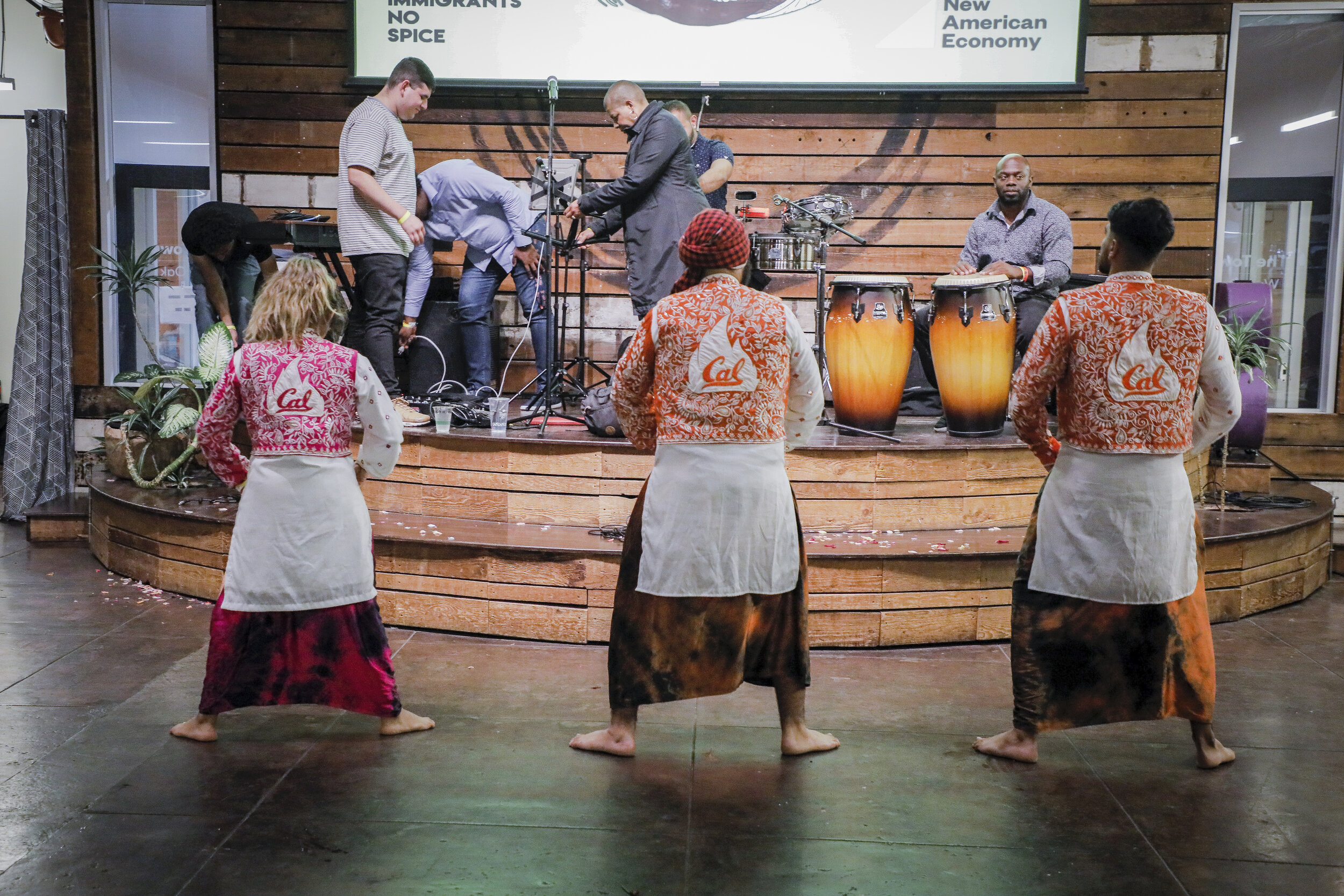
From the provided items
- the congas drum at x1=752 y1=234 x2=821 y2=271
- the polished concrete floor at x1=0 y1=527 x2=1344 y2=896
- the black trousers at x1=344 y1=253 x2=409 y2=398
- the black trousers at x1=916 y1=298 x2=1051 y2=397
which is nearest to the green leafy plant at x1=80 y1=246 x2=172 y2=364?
the black trousers at x1=344 y1=253 x2=409 y2=398

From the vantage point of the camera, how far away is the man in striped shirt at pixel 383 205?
5023 millimetres

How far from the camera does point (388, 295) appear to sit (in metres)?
5.23

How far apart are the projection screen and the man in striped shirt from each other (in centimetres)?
143

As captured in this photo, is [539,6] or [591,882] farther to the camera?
[539,6]

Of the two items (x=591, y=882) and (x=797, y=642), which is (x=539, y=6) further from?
(x=591, y=882)

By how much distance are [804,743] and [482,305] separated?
3596 millimetres

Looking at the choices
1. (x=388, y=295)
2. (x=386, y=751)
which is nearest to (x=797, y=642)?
(x=386, y=751)

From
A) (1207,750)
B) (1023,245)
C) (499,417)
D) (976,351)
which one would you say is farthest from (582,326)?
(1207,750)

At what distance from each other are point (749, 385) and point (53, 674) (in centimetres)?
253

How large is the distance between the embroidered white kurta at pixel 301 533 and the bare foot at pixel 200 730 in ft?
1.13

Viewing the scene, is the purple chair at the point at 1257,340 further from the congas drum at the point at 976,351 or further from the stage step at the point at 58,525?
the stage step at the point at 58,525

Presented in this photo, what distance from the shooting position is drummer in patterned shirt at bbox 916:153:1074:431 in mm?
5660

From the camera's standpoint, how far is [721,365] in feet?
9.27

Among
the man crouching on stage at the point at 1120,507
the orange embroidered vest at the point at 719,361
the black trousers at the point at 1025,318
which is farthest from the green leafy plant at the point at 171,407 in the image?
the man crouching on stage at the point at 1120,507
